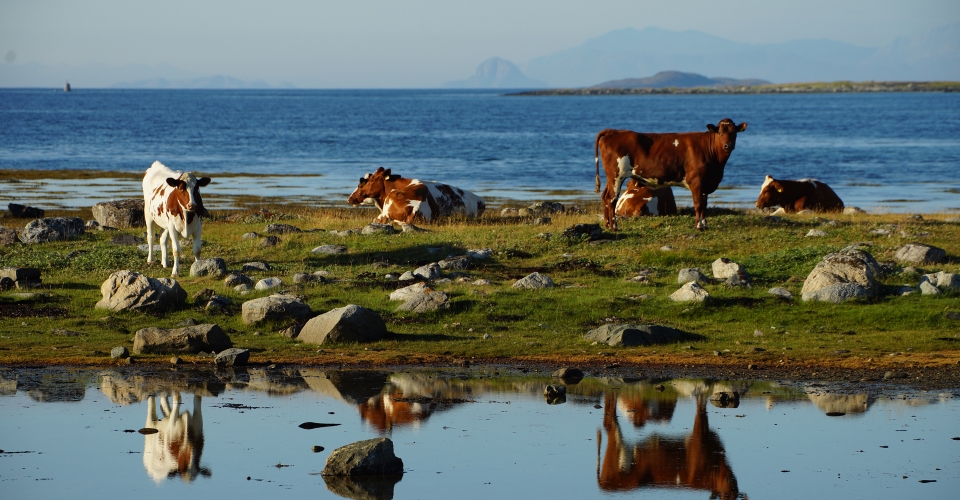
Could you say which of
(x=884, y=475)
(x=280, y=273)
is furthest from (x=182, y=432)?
(x=280, y=273)

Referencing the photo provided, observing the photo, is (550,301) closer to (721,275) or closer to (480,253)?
(721,275)

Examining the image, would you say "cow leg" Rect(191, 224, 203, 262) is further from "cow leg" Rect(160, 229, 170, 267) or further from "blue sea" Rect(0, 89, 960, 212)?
"blue sea" Rect(0, 89, 960, 212)

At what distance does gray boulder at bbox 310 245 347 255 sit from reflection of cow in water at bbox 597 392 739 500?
36.7ft

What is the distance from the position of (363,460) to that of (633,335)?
6.91 m

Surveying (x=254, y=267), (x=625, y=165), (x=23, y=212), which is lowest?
(x=23, y=212)

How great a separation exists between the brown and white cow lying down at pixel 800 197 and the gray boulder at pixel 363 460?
24.2m

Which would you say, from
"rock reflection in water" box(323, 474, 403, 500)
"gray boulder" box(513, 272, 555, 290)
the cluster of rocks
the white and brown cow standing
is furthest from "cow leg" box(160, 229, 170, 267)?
"rock reflection in water" box(323, 474, 403, 500)

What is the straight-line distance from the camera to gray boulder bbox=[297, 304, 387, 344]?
644 inches

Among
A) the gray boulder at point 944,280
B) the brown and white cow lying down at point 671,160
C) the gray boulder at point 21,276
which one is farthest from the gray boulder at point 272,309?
the gray boulder at point 944,280

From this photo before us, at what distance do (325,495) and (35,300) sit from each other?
11.2 meters

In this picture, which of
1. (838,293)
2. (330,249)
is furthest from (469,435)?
(330,249)

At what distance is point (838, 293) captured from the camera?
18.0 m

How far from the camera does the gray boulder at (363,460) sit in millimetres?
10297

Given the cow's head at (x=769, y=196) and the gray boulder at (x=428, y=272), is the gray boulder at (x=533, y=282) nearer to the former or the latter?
the gray boulder at (x=428, y=272)
